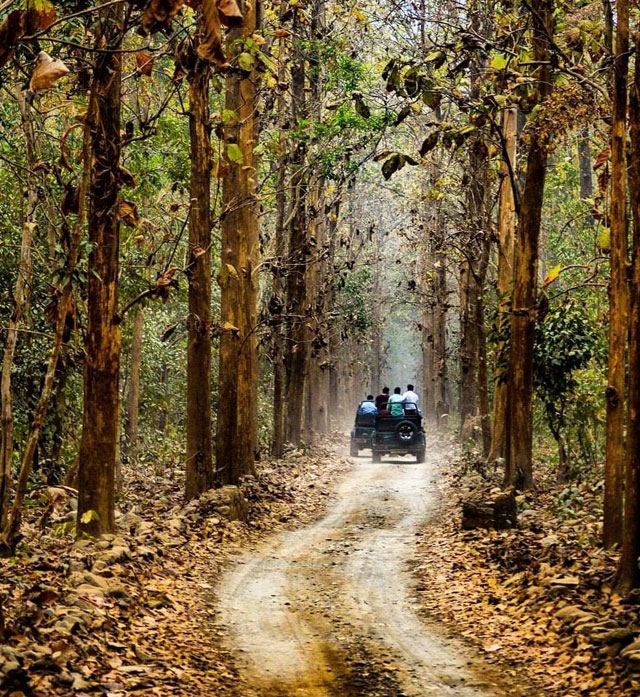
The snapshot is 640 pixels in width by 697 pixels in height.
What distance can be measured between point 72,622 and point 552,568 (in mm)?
5320

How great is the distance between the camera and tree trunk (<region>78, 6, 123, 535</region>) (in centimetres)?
1015

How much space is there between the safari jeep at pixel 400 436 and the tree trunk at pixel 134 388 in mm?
8364

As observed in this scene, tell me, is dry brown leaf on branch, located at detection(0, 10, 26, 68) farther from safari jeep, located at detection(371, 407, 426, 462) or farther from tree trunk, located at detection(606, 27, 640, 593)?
safari jeep, located at detection(371, 407, 426, 462)

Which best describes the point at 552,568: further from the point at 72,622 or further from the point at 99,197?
the point at 99,197

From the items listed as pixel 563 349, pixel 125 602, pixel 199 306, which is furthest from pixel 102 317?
pixel 563 349

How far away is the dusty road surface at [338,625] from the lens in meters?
7.04

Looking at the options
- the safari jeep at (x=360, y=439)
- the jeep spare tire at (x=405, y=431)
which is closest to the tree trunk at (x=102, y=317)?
the jeep spare tire at (x=405, y=431)

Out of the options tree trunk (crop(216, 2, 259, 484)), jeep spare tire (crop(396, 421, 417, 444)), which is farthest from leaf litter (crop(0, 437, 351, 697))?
jeep spare tire (crop(396, 421, 417, 444))

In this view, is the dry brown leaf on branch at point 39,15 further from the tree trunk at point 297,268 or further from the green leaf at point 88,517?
the tree trunk at point 297,268

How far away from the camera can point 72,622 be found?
727 cm

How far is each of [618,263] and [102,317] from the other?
18.5 feet

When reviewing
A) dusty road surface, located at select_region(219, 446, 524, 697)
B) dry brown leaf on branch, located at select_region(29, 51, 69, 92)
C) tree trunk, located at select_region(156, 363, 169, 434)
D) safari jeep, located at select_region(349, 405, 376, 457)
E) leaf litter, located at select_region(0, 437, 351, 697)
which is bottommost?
dusty road surface, located at select_region(219, 446, 524, 697)

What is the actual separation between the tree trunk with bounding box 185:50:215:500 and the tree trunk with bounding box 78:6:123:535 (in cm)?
405

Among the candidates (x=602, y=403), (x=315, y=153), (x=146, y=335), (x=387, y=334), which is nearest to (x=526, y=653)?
(x=602, y=403)
